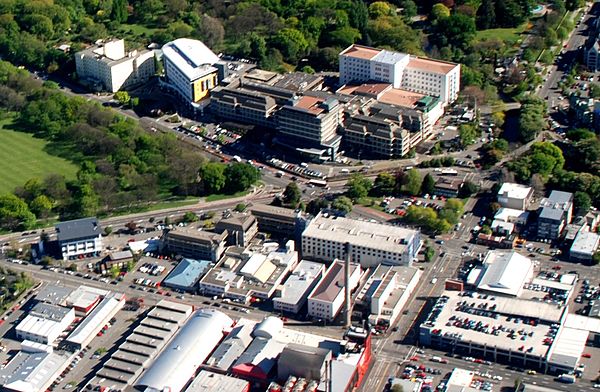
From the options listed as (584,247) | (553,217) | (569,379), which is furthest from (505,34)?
(569,379)

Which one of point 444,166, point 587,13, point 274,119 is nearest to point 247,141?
point 274,119

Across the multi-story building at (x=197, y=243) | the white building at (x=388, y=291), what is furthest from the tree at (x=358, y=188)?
the multi-story building at (x=197, y=243)

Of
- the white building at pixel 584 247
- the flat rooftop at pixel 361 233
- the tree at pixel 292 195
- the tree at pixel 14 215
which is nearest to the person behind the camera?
the white building at pixel 584 247

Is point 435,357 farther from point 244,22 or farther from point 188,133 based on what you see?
point 244,22

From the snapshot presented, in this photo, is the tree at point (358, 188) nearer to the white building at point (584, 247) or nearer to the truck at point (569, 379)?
the white building at point (584, 247)

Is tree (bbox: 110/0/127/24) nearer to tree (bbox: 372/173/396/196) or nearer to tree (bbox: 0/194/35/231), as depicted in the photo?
tree (bbox: 0/194/35/231)

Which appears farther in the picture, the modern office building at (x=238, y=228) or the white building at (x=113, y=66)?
the white building at (x=113, y=66)
